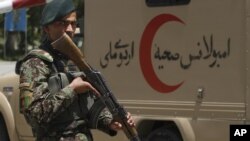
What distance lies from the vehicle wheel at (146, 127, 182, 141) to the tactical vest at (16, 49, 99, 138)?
3.13 m

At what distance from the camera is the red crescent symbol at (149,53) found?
24.6ft

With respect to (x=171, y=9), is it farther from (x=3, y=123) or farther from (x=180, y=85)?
(x=3, y=123)

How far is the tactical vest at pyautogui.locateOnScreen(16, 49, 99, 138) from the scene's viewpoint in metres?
4.34

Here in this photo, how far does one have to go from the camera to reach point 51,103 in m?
4.20

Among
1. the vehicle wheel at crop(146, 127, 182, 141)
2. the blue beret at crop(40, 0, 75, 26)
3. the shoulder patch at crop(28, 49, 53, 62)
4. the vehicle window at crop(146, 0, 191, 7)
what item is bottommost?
the vehicle wheel at crop(146, 127, 182, 141)

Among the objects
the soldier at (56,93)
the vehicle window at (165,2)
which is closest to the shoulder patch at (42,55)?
the soldier at (56,93)

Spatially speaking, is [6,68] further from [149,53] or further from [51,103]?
[51,103]

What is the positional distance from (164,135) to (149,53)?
818mm

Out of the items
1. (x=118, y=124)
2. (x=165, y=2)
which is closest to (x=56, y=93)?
(x=118, y=124)

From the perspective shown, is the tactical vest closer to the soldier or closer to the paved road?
the soldier

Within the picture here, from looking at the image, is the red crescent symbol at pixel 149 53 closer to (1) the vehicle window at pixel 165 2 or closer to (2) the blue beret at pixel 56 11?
(1) the vehicle window at pixel 165 2

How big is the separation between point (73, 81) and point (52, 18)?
0.39m

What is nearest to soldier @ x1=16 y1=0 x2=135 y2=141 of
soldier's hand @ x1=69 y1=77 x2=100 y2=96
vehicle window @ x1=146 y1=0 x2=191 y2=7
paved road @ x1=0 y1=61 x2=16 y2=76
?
soldier's hand @ x1=69 y1=77 x2=100 y2=96

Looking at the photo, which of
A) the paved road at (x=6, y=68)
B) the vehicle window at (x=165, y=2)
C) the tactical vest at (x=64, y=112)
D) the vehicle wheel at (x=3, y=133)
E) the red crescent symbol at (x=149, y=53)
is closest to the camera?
the tactical vest at (x=64, y=112)
